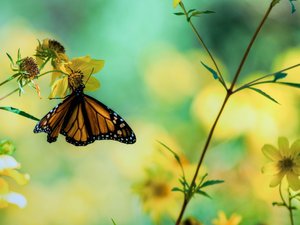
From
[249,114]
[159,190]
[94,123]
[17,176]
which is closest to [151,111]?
[249,114]

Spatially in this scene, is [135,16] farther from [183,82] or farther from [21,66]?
[21,66]

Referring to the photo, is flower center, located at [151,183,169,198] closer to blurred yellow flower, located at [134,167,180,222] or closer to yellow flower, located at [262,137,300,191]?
blurred yellow flower, located at [134,167,180,222]

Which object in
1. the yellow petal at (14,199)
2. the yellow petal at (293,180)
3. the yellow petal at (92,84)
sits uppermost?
the yellow petal at (92,84)

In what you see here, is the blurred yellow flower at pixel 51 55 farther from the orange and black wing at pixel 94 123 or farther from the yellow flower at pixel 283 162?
the yellow flower at pixel 283 162

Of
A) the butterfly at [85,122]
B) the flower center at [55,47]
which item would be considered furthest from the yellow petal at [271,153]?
the flower center at [55,47]

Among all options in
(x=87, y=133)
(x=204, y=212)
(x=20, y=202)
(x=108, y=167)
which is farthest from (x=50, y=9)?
(x=20, y=202)

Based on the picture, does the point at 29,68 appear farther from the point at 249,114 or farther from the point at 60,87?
the point at 249,114
